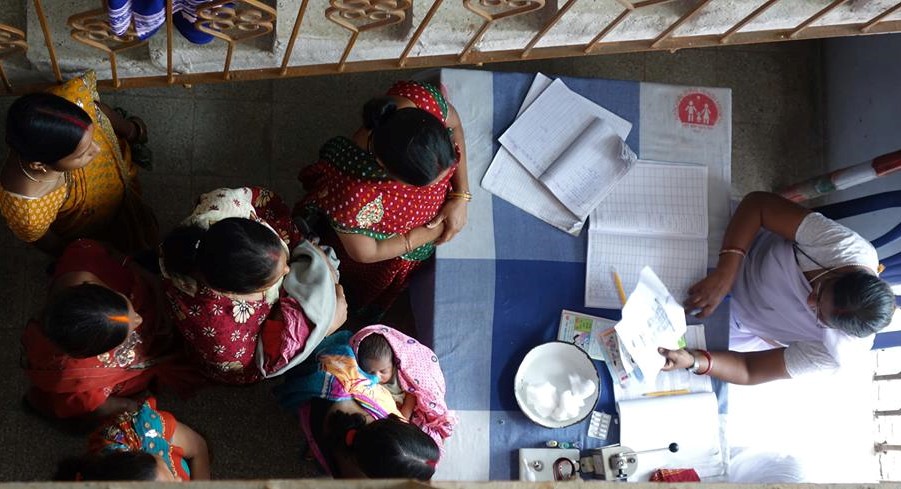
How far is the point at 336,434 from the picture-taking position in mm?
1873

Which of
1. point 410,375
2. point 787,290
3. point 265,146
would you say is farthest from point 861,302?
point 265,146

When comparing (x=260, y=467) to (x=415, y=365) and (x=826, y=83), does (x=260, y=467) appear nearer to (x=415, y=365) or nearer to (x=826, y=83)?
(x=415, y=365)

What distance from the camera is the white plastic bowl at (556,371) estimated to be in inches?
89.3

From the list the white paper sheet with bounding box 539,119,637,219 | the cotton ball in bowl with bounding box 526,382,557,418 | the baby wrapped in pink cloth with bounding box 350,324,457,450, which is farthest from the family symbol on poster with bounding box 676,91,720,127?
the baby wrapped in pink cloth with bounding box 350,324,457,450

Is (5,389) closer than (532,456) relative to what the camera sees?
No

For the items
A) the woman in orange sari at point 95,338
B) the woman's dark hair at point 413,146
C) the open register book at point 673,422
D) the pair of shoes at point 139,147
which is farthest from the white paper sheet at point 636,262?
the pair of shoes at point 139,147

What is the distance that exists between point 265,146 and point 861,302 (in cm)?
205

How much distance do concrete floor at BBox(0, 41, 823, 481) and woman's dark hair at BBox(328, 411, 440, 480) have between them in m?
0.99

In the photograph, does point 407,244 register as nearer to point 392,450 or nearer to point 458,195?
point 458,195

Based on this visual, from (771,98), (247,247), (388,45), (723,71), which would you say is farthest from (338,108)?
(771,98)

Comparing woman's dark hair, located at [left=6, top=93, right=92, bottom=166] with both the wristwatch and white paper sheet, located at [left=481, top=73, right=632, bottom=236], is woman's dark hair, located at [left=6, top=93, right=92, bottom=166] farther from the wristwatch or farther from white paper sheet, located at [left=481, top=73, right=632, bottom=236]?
the wristwatch

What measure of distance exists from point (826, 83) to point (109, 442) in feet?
10.1

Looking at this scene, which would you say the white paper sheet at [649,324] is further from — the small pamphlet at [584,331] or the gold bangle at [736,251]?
the gold bangle at [736,251]

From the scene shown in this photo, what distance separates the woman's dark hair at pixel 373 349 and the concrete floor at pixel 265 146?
26.6 inches
